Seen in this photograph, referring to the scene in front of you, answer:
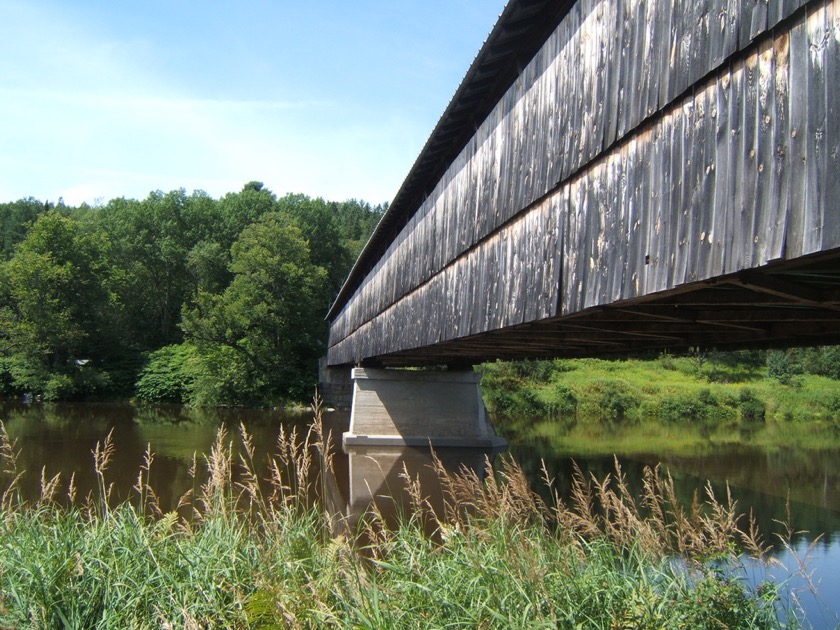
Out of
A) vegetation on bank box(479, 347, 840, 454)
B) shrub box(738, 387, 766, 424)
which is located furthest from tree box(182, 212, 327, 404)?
shrub box(738, 387, 766, 424)

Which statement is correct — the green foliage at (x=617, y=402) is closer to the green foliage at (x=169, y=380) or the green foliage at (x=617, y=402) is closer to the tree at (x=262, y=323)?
the tree at (x=262, y=323)

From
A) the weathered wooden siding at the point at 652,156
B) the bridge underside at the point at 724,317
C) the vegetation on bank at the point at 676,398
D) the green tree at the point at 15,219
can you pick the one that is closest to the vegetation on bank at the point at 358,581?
the bridge underside at the point at 724,317

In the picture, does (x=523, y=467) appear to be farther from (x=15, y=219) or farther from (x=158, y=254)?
(x=15, y=219)

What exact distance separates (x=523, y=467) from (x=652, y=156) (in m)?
13.0

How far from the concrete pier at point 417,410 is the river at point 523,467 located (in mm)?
468

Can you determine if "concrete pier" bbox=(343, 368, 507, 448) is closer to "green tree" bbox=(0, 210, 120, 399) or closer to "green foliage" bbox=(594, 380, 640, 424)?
"green foliage" bbox=(594, 380, 640, 424)

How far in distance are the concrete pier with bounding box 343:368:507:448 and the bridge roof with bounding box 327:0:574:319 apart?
6.51 m

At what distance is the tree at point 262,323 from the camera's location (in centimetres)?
3409

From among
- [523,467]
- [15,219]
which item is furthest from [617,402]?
[15,219]

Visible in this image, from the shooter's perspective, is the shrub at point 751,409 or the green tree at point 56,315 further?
the green tree at point 56,315

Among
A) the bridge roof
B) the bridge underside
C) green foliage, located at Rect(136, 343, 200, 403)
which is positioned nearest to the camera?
the bridge underside

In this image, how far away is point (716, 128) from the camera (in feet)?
11.6

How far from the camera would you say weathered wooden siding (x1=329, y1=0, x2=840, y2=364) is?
2982 millimetres

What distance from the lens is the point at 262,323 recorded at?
34562 millimetres
